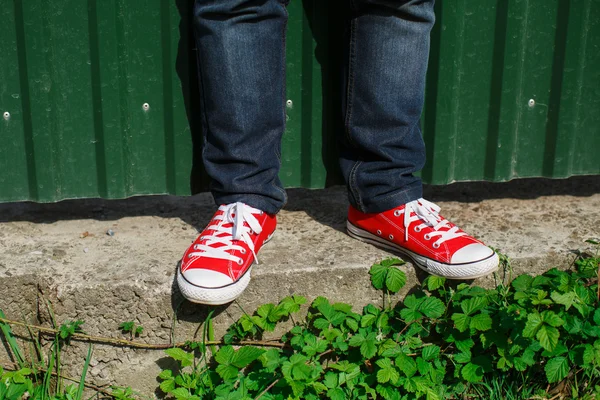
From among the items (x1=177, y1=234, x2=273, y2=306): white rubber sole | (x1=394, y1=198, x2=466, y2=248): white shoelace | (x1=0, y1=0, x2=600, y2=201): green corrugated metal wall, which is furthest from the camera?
(x1=0, y1=0, x2=600, y2=201): green corrugated metal wall

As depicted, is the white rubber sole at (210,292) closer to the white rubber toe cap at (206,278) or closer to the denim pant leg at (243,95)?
the white rubber toe cap at (206,278)

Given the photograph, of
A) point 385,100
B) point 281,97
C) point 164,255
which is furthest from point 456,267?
point 164,255

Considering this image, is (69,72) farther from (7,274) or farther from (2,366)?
(2,366)

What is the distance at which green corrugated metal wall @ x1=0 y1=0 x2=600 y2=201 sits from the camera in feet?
9.50

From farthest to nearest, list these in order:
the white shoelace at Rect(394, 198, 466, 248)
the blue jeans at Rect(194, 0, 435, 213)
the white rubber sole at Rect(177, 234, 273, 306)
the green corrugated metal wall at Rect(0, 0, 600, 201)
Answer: the green corrugated metal wall at Rect(0, 0, 600, 201) < the white shoelace at Rect(394, 198, 466, 248) < the blue jeans at Rect(194, 0, 435, 213) < the white rubber sole at Rect(177, 234, 273, 306)

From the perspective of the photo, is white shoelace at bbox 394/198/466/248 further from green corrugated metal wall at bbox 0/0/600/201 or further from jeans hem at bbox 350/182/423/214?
green corrugated metal wall at bbox 0/0/600/201

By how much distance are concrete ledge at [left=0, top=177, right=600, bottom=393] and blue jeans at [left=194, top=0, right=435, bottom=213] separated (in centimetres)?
23

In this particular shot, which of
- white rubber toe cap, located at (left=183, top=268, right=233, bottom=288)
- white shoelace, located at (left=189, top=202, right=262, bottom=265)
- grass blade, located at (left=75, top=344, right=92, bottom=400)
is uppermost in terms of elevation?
white shoelace, located at (left=189, top=202, right=262, bottom=265)

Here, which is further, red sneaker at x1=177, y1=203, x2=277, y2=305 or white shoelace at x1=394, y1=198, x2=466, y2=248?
white shoelace at x1=394, y1=198, x2=466, y2=248

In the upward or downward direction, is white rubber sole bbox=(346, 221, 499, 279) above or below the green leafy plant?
above

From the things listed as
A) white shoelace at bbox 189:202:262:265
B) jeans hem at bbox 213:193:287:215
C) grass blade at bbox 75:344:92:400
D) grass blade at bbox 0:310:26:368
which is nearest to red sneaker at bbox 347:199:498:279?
jeans hem at bbox 213:193:287:215

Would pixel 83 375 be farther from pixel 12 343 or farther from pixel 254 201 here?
pixel 254 201

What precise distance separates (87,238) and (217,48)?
86 cm

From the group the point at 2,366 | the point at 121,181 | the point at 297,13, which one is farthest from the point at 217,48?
the point at 2,366
